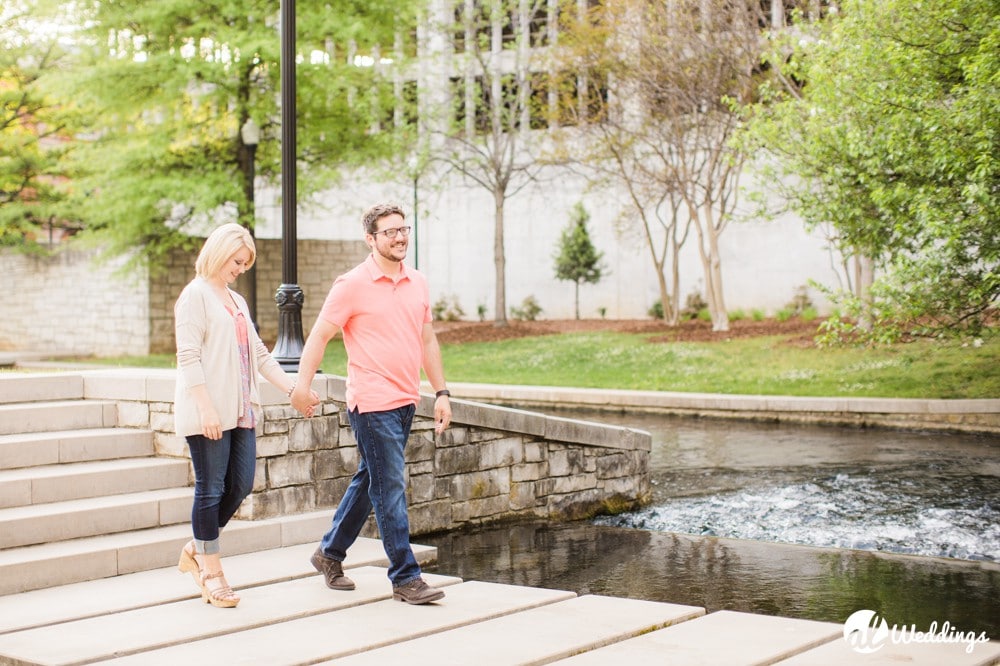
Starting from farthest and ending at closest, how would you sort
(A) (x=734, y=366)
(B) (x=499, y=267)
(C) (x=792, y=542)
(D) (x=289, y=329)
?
(B) (x=499, y=267) < (A) (x=734, y=366) < (C) (x=792, y=542) < (D) (x=289, y=329)

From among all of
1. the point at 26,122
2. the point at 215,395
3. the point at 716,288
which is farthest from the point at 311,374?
the point at 26,122

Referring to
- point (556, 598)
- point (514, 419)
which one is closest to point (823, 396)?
point (514, 419)

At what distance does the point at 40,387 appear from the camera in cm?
806

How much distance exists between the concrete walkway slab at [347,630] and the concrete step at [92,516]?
4.82 feet

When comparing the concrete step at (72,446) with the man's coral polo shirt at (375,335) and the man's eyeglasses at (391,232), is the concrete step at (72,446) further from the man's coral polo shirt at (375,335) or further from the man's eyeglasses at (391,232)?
the man's eyeglasses at (391,232)

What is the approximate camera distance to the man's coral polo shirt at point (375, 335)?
5.75m

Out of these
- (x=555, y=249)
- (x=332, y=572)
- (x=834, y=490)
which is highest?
(x=555, y=249)

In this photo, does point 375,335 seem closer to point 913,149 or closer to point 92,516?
point 92,516

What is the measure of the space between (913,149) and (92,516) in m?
10.9

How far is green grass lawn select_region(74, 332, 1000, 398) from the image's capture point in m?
19.2

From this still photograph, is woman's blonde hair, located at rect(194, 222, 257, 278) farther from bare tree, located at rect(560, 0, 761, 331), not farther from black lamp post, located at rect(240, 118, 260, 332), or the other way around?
bare tree, located at rect(560, 0, 761, 331)

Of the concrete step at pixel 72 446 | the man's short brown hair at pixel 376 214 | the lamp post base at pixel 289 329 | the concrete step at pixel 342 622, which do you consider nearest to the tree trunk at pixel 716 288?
the lamp post base at pixel 289 329

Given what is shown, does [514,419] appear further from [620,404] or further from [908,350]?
[908,350]

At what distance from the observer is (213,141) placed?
27.2m
